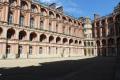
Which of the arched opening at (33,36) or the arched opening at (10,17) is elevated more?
the arched opening at (10,17)

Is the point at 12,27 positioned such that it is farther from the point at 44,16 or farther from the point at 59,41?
the point at 59,41

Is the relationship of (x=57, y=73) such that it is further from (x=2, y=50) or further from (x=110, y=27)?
(x=110, y=27)

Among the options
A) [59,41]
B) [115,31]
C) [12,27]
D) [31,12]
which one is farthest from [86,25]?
[12,27]

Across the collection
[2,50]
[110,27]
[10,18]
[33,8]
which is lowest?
[2,50]

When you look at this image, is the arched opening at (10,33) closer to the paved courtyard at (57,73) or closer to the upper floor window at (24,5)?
the upper floor window at (24,5)

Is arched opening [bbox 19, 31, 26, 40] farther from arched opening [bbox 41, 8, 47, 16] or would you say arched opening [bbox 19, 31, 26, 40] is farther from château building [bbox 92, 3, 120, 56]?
château building [bbox 92, 3, 120, 56]

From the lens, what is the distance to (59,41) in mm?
62312

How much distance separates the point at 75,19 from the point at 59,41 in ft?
53.5

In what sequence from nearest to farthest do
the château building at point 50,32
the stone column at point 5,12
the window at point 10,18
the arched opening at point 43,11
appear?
1. the stone column at point 5,12
2. the château building at point 50,32
3. the window at point 10,18
4. the arched opening at point 43,11

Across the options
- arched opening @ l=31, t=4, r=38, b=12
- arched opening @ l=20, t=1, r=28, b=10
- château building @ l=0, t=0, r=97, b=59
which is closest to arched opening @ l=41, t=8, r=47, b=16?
château building @ l=0, t=0, r=97, b=59

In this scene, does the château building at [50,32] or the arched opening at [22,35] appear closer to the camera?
the château building at [50,32]

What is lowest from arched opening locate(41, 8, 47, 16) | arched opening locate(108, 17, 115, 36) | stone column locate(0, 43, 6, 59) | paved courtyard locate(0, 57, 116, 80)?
paved courtyard locate(0, 57, 116, 80)

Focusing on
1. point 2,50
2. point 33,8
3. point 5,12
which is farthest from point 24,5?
point 2,50

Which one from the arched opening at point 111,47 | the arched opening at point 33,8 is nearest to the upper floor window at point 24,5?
the arched opening at point 33,8
